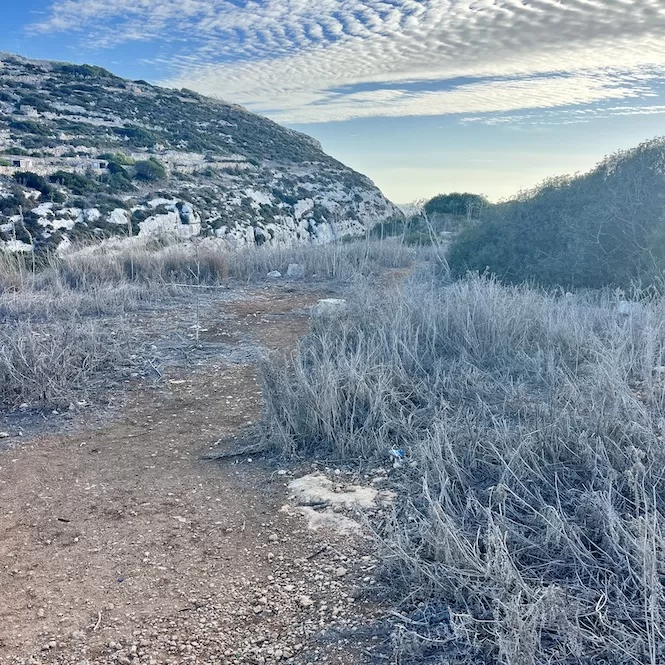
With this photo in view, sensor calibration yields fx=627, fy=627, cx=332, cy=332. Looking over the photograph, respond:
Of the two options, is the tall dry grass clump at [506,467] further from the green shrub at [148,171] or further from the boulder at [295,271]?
the green shrub at [148,171]

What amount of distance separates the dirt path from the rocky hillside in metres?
9.81

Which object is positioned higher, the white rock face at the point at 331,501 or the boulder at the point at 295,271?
the boulder at the point at 295,271

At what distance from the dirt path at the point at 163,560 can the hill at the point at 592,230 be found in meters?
5.73

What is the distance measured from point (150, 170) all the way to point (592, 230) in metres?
21.1

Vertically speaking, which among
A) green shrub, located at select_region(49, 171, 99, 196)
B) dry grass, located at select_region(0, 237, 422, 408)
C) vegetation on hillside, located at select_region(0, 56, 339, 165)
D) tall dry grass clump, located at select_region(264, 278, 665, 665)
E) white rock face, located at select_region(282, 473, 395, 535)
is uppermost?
vegetation on hillside, located at select_region(0, 56, 339, 165)

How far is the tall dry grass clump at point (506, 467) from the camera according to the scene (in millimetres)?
Result: 2102

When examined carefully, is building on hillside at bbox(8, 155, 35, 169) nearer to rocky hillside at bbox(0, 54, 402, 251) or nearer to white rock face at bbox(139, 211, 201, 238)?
rocky hillside at bbox(0, 54, 402, 251)

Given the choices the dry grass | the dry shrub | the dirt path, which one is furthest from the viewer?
the dry grass

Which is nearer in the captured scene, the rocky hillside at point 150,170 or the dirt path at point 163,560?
the dirt path at point 163,560

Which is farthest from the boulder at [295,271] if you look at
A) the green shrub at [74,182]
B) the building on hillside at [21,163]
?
the building on hillside at [21,163]

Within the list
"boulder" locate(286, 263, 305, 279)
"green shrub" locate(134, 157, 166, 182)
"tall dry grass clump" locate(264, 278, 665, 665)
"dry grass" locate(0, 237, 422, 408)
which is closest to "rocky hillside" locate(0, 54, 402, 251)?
"green shrub" locate(134, 157, 166, 182)

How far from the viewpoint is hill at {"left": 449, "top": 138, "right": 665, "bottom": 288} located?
7977 millimetres

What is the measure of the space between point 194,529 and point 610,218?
7140mm

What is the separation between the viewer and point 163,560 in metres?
2.88
